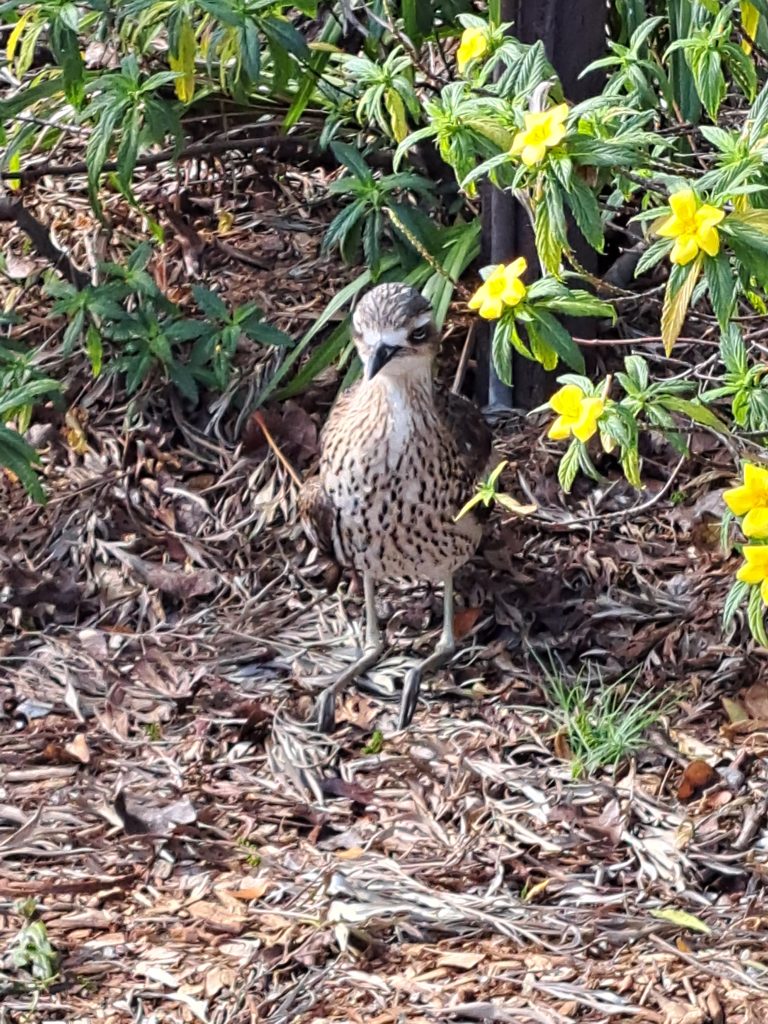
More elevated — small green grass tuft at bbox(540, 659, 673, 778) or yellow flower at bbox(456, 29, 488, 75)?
yellow flower at bbox(456, 29, 488, 75)

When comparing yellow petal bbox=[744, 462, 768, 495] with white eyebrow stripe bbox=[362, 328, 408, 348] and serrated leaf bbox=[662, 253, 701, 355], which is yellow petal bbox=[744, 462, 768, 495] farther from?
white eyebrow stripe bbox=[362, 328, 408, 348]

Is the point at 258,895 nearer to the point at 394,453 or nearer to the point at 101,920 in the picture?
the point at 101,920

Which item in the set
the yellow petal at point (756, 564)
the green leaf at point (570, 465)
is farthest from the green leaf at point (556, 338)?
the yellow petal at point (756, 564)

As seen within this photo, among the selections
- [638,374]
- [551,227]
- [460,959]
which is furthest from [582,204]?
[460,959]

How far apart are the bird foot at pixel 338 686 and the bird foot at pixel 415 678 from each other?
5.6 inches

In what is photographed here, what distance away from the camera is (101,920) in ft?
12.3

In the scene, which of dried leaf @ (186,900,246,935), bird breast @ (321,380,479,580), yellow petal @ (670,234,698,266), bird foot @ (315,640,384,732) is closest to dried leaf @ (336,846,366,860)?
dried leaf @ (186,900,246,935)

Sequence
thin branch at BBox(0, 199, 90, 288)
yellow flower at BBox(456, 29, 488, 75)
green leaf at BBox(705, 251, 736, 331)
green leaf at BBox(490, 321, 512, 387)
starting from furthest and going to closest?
thin branch at BBox(0, 199, 90, 288) → yellow flower at BBox(456, 29, 488, 75) → green leaf at BBox(490, 321, 512, 387) → green leaf at BBox(705, 251, 736, 331)

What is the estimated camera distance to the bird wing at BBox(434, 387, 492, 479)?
4.94 meters

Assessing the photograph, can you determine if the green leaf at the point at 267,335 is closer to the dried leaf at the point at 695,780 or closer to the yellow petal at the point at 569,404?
the dried leaf at the point at 695,780

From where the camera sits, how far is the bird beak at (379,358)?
4.50m

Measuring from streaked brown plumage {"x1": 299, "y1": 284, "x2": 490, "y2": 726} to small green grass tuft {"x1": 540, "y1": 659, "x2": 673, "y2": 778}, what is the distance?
1.39 feet

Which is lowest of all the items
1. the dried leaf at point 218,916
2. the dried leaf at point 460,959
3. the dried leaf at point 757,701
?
the dried leaf at point 757,701

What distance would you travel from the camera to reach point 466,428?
16.4 ft
